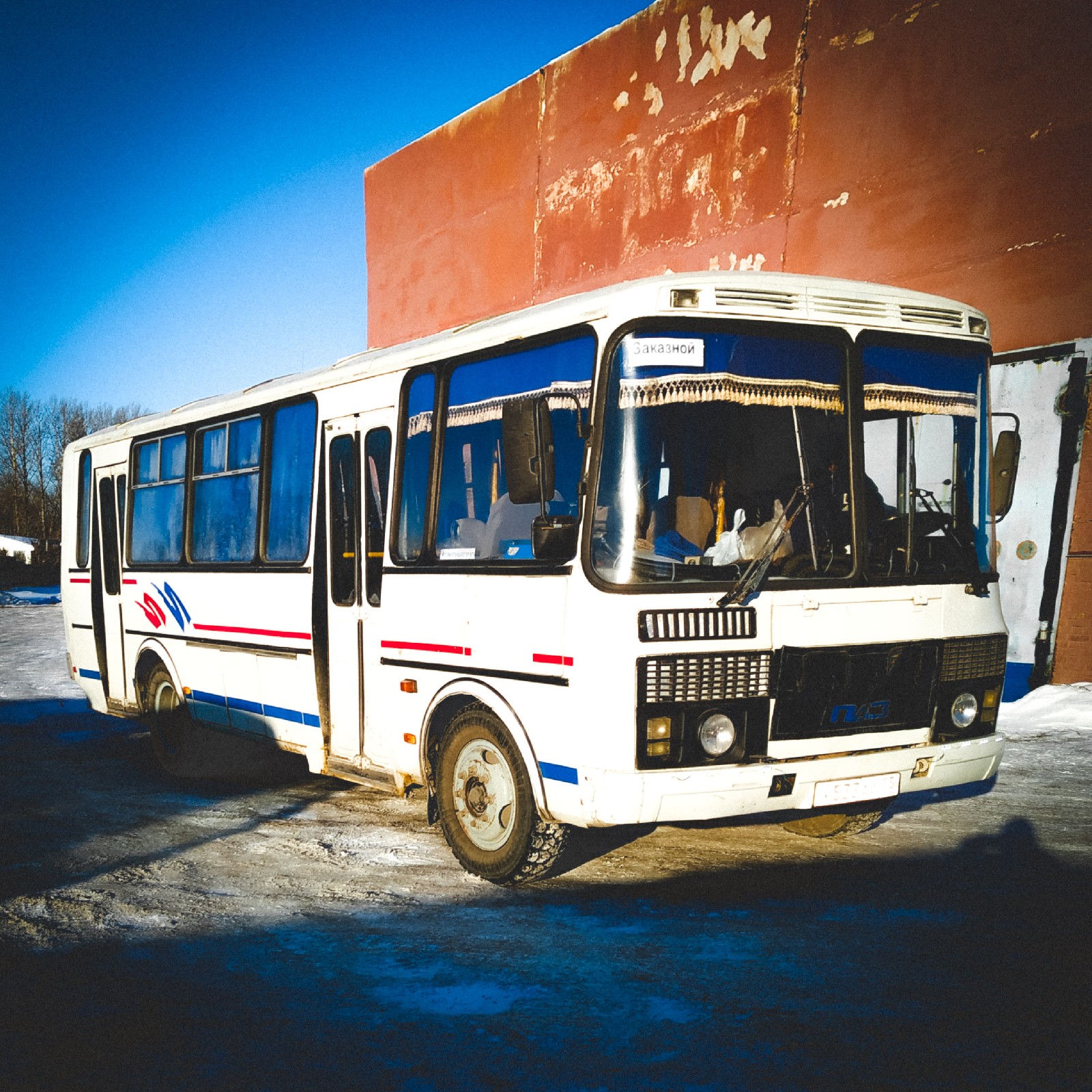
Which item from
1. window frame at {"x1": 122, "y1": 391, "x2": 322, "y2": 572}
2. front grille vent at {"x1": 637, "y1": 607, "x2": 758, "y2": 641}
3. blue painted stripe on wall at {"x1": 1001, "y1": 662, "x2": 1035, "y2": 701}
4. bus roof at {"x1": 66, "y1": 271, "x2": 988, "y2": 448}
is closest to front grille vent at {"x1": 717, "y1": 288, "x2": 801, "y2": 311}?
bus roof at {"x1": 66, "y1": 271, "x2": 988, "y2": 448}

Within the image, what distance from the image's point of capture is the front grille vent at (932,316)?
5008mm

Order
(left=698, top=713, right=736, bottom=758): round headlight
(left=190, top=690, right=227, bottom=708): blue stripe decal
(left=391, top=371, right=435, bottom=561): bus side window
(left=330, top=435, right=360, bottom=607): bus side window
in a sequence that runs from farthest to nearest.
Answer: (left=190, top=690, right=227, bottom=708): blue stripe decal → (left=330, top=435, right=360, bottom=607): bus side window → (left=391, top=371, right=435, bottom=561): bus side window → (left=698, top=713, right=736, bottom=758): round headlight

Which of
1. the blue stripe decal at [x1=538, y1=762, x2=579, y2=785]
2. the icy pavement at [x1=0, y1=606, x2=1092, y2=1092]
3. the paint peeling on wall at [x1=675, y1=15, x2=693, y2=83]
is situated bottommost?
the icy pavement at [x1=0, y1=606, x2=1092, y2=1092]

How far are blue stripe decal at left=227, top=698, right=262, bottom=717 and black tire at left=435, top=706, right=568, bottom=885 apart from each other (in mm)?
2103

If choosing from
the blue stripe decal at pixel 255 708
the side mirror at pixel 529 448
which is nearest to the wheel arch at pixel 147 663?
the blue stripe decal at pixel 255 708

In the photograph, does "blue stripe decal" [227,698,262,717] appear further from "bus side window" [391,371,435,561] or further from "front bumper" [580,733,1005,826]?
"front bumper" [580,733,1005,826]

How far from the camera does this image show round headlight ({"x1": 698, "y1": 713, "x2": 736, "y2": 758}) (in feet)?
14.7

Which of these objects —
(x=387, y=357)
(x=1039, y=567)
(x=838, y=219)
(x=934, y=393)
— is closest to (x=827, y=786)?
(x=934, y=393)

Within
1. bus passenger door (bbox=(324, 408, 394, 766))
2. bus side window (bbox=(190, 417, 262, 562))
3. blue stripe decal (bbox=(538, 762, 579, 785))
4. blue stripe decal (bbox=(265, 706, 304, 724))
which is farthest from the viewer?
bus side window (bbox=(190, 417, 262, 562))

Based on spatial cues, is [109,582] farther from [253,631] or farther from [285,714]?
[285,714]

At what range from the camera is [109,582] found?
9312mm

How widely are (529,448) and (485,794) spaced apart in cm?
183

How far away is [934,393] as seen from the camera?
5.11 meters

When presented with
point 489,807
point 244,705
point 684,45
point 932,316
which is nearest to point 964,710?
point 932,316
